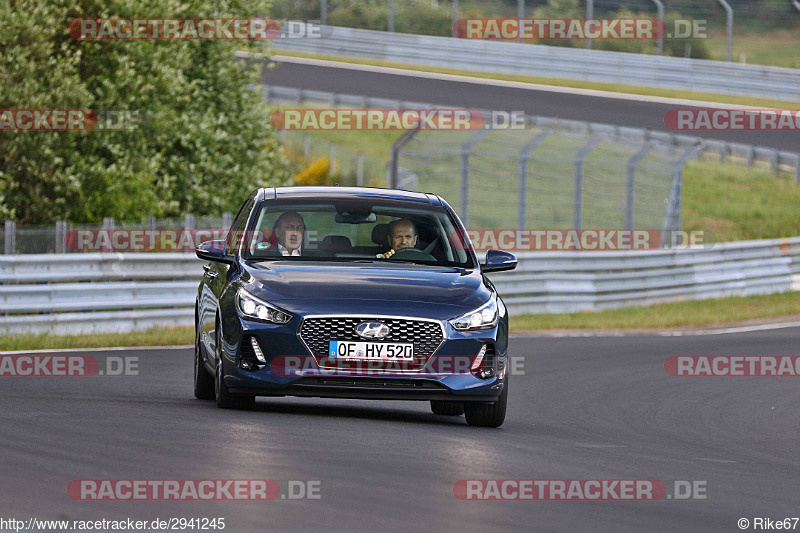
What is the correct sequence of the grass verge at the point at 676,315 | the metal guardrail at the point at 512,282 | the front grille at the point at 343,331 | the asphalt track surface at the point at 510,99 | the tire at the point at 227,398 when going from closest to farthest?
the front grille at the point at 343,331 < the tire at the point at 227,398 < the metal guardrail at the point at 512,282 < the grass verge at the point at 676,315 < the asphalt track surface at the point at 510,99

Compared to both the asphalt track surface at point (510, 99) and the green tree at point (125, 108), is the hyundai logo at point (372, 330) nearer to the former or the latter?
the green tree at point (125, 108)

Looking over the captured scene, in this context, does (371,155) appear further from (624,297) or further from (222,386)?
(222,386)

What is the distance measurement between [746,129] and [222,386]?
117 feet

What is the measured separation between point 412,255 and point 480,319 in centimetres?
106

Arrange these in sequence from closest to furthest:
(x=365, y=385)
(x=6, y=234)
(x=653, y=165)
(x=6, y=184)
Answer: (x=365, y=385) < (x=6, y=234) < (x=6, y=184) < (x=653, y=165)

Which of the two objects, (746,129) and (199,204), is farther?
(746,129)

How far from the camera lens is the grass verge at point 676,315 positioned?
79.3 ft

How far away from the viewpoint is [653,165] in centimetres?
2831

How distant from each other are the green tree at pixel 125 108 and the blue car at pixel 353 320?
1521cm

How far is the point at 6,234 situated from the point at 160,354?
328 cm

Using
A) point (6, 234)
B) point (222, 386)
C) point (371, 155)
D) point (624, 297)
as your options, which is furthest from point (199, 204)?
point (371, 155)

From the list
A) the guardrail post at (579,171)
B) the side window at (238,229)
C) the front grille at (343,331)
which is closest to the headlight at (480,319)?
the front grille at (343,331)

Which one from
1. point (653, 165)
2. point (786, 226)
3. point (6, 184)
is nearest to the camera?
point (6, 184)

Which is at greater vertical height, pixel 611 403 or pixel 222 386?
pixel 222 386
